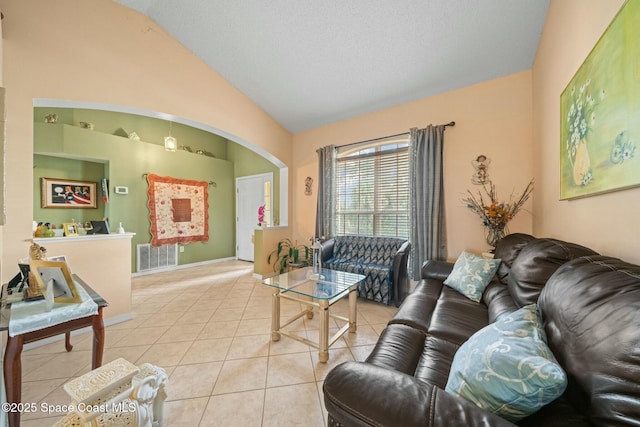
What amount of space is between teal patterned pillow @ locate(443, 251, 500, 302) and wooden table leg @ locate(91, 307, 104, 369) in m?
2.67

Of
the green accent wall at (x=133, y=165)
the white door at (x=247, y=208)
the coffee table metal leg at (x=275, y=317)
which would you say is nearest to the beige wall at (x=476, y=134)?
the coffee table metal leg at (x=275, y=317)

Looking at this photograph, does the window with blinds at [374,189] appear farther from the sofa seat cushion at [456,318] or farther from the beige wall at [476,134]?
the sofa seat cushion at [456,318]

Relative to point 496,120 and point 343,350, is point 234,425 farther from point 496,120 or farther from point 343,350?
point 496,120

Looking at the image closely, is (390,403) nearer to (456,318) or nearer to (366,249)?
(456,318)

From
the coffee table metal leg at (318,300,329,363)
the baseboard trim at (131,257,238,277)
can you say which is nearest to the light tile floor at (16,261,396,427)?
the coffee table metal leg at (318,300,329,363)

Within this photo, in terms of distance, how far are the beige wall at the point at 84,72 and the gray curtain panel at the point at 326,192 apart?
1.55m

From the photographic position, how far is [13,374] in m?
1.14

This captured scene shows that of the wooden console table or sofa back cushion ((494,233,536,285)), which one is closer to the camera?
the wooden console table

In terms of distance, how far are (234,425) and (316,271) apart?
137cm

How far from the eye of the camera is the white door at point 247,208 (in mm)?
5398

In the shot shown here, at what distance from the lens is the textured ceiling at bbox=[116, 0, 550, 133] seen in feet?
6.74

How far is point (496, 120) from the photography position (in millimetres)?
2684

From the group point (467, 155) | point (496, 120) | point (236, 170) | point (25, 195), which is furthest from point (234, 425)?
point (236, 170)

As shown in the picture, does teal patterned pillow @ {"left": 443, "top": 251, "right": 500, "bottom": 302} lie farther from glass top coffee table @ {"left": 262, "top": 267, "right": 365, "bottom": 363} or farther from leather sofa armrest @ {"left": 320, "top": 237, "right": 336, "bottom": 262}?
leather sofa armrest @ {"left": 320, "top": 237, "right": 336, "bottom": 262}
